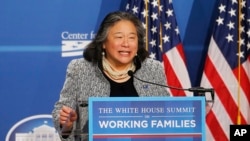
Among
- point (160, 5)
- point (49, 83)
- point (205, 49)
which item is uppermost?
point (160, 5)

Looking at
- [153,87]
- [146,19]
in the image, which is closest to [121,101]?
[153,87]

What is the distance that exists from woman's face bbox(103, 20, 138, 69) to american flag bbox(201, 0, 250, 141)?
6.09 feet

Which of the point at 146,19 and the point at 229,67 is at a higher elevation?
the point at 146,19

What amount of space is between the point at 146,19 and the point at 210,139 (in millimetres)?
1194

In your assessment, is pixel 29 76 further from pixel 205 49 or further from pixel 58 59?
pixel 205 49

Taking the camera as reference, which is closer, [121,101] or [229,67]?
[121,101]

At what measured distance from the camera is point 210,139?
4359 mm

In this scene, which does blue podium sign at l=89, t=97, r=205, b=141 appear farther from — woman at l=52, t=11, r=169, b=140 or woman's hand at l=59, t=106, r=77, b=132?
woman at l=52, t=11, r=169, b=140

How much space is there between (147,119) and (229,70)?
2.53m

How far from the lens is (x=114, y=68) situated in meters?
2.67

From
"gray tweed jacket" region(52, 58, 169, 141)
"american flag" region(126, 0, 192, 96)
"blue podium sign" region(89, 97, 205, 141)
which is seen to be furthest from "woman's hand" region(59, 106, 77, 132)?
"american flag" region(126, 0, 192, 96)

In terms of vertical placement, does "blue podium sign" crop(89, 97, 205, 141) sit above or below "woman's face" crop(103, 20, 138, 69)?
below

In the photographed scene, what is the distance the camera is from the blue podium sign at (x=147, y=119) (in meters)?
1.92

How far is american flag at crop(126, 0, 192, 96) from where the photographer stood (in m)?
4.29
